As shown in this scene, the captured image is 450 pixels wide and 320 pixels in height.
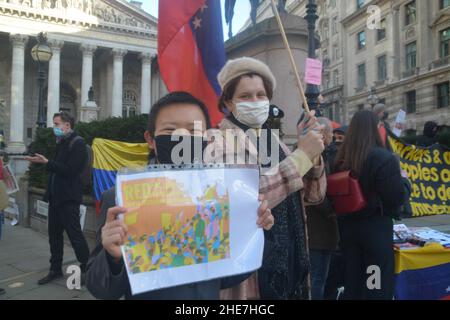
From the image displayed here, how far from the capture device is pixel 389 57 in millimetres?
38188

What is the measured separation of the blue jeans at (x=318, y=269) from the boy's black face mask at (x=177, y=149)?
1.96m

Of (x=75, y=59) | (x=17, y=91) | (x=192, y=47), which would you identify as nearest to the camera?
(x=192, y=47)

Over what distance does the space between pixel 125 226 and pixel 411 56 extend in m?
39.9

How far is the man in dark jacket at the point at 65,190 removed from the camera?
4.62m

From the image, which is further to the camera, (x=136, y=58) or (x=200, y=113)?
(x=136, y=58)

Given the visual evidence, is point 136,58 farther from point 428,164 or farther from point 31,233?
point 428,164

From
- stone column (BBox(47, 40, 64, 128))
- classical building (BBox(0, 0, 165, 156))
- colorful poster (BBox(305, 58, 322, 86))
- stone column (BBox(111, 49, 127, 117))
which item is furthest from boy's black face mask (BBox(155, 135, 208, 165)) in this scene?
stone column (BBox(111, 49, 127, 117))

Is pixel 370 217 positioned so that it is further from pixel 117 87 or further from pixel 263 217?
pixel 117 87

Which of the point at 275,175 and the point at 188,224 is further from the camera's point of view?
the point at 275,175

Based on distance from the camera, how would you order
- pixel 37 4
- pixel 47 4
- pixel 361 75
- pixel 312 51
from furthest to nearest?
pixel 361 75 → pixel 47 4 → pixel 37 4 → pixel 312 51

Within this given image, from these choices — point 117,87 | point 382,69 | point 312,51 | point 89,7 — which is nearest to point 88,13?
point 89,7
